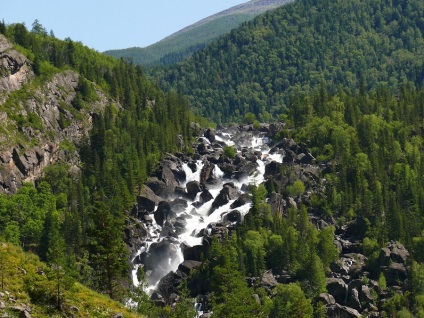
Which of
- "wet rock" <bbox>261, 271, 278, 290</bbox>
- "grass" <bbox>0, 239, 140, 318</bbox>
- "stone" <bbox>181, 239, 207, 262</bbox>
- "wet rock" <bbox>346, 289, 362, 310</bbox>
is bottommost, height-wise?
"wet rock" <bbox>346, 289, 362, 310</bbox>

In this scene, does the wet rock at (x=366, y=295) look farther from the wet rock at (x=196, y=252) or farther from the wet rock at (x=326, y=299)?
the wet rock at (x=196, y=252)

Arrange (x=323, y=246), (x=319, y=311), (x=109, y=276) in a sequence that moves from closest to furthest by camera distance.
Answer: (x=109, y=276) → (x=319, y=311) → (x=323, y=246)

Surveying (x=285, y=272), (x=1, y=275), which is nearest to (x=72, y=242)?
(x=285, y=272)

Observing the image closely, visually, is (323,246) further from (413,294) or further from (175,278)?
(175,278)

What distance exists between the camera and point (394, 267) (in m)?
181

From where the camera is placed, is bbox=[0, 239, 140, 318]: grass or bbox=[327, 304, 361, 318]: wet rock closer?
bbox=[0, 239, 140, 318]: grass

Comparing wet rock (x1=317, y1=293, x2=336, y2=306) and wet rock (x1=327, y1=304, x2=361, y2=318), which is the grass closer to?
wet rock (x1=327, y1=304, x2=361, y2=318)

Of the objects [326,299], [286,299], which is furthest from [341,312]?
[286,299]

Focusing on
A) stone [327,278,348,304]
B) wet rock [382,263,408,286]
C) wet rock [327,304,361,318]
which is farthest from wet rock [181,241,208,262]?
wet rock [327,304,361,318]

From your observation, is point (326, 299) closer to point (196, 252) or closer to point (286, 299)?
point (286, 299)

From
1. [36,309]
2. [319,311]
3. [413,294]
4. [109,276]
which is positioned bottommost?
[413,294]

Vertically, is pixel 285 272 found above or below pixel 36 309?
below

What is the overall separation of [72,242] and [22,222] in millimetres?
14475

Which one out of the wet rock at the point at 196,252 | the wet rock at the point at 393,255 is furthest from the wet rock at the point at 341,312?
the wet rock at the point at 196,252
